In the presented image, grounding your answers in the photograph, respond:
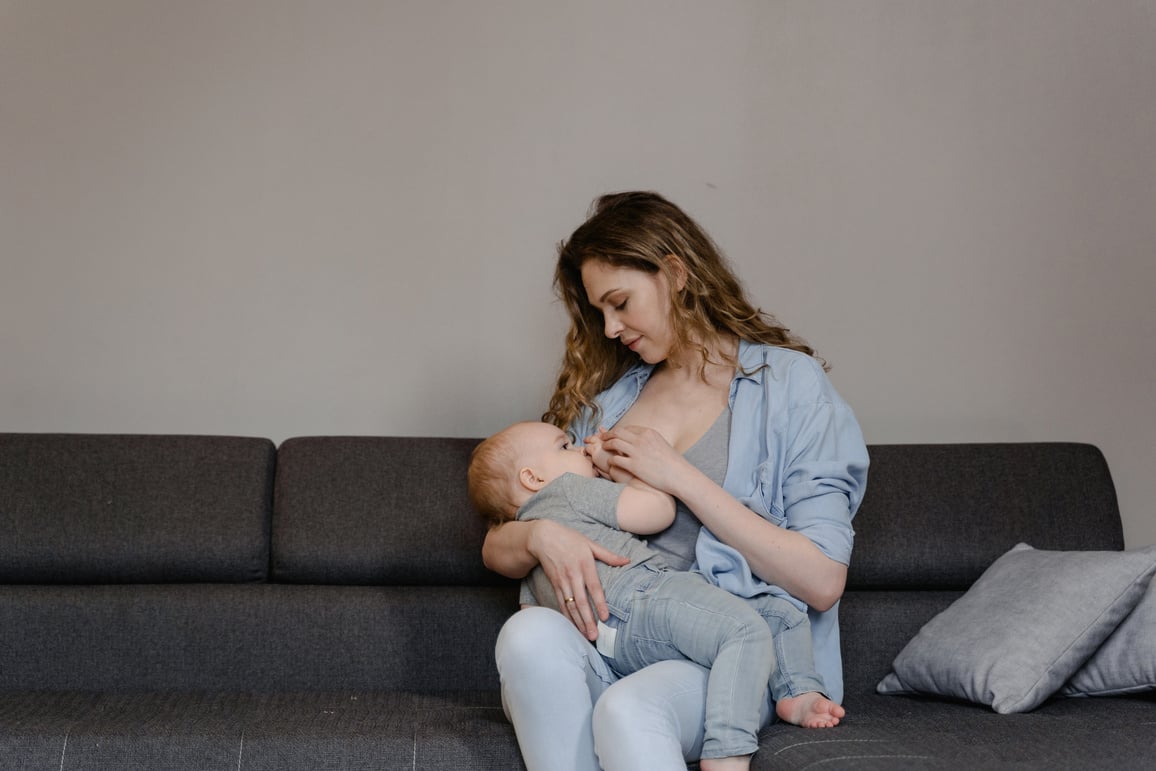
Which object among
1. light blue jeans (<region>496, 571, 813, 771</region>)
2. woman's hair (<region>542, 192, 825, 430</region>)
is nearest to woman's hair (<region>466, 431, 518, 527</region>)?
woman's hair (<region>542, 192, 825, 430</region>)

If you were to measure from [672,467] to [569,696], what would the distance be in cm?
42

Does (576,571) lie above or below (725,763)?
above

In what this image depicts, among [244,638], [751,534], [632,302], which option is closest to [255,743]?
[244,638]

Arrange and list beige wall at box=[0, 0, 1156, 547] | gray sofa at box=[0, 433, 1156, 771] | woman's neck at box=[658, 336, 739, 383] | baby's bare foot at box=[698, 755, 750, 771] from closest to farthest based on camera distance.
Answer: baby's bare foot at box=[698, 755, 750, 771] → woman's neck at box=[658, 336, 739, 383] → gray sofa at box=[0, 433, 1156, 771] → beige wall at box=[0, 0, 1156, 547]

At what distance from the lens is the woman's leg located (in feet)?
5.38

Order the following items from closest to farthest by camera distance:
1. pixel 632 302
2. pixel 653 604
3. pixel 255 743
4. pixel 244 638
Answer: pixel 653 604 → pixel 255 743 → pixel 632 302 → pixel 244 638

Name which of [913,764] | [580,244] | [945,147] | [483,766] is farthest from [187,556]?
[945,147]

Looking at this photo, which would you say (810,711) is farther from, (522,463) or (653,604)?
(522,463)

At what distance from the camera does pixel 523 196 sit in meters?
2.90

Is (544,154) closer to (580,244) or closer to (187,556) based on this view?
(580,244)

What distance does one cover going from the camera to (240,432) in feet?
9.27

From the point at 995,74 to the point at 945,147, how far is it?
0.24m

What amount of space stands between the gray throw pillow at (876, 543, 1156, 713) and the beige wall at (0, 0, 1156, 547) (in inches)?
33.5

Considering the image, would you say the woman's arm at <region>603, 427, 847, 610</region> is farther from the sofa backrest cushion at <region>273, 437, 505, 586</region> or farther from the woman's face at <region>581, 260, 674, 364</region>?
the sofa backrest cushion at <region>273, 437, 505, 586</region>
